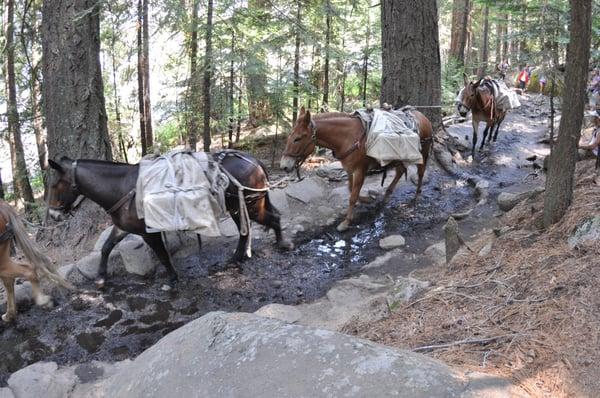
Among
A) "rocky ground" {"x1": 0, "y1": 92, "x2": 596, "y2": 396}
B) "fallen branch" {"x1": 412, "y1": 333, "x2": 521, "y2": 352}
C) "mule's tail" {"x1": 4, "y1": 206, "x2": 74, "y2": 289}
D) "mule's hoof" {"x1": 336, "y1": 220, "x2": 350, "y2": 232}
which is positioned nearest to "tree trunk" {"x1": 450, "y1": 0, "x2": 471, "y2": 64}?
"rocky ground" {"x1": 0, "y1": 92, "x2": 596, "y2": 396}

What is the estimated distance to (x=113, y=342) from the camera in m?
5.49

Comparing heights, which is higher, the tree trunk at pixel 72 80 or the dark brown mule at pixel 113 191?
the tree trunk at pixel 72 80

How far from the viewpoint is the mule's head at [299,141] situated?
25.3 ft

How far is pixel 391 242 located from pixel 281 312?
282 cm

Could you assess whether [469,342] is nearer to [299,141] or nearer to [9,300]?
[299,141]

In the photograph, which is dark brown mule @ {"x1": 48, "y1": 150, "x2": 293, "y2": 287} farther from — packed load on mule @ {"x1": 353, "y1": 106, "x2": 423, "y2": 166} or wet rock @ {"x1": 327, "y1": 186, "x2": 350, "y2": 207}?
wet rock @ {"x1": 327, "y1": 186, "x2": 350, "y2": 207}

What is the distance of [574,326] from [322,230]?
5712 mm

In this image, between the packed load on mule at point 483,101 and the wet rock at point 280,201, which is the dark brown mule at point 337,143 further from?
the packed load on mule at point 483,101

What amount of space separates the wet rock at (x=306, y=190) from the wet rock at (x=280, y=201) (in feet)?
0.63

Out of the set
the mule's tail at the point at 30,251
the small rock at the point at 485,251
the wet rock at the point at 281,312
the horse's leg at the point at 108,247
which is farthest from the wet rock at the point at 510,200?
the mule's tail at the point at 30,251

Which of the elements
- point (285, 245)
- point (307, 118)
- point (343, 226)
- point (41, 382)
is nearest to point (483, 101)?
point (343, 226)

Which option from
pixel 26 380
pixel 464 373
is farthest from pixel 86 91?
pixel 464 373

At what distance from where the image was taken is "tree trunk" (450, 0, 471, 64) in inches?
854

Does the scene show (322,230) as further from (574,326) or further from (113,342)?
(574,326)
